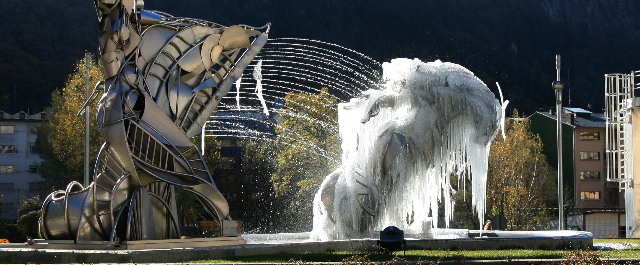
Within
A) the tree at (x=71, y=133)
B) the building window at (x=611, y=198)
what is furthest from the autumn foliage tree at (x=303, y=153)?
the building window at (x=611, y=198)

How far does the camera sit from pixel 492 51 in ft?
396

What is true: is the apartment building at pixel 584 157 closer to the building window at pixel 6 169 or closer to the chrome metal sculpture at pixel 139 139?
the building window at pixel 6 169

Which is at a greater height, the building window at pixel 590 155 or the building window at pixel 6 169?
the building window at pixel 590 155

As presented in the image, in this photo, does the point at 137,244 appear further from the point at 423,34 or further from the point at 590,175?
the point at 423,34

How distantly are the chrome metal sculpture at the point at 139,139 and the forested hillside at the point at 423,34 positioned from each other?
74.3 meters

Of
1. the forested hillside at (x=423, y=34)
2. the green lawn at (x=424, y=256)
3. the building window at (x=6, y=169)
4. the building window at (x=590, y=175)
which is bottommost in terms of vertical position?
the green lawn at (x=424, y=256)

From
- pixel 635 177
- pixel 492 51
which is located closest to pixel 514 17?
pixel 492 51

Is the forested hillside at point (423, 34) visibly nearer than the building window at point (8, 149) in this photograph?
No

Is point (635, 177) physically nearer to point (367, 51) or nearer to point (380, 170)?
point (380, 170)

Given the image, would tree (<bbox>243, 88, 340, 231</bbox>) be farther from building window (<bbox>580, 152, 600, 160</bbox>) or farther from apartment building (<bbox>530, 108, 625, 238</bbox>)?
building window (<bbox>580, 152, 600, 160</bbox>)

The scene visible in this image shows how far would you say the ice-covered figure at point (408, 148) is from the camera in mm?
26375

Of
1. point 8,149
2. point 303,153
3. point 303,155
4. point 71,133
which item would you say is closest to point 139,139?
point 303,153

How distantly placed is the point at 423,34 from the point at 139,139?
94.5 m

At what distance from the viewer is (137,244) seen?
19828 millimetres
